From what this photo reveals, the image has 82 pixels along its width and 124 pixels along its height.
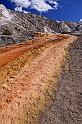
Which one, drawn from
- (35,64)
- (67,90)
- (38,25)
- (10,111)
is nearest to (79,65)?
(35,64)

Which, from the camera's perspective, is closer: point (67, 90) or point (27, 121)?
point (27, 121)

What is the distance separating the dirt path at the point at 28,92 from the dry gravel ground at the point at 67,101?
0.48 m

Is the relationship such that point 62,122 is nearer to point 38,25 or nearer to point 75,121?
point 75,121

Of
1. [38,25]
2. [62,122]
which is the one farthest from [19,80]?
[38,25]

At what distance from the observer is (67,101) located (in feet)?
58.3

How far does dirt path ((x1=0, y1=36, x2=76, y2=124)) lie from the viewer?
15.3 m

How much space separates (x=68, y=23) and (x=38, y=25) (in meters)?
44.0

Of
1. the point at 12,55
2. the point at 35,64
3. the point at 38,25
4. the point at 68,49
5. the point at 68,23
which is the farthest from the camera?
the point at 68,23

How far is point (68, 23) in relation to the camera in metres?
194

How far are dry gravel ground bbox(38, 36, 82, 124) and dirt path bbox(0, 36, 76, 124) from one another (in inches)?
19.0

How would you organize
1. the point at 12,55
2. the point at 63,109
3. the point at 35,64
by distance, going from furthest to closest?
the point at 12,55 < the point at 35,64 < the point at 63,109

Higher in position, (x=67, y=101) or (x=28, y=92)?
(x=28, y=92)

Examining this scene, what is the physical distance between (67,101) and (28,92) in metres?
2.52

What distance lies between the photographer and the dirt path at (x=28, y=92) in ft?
50.2
